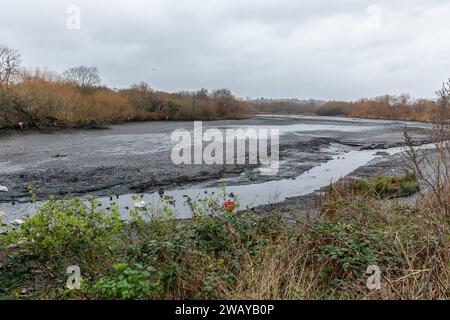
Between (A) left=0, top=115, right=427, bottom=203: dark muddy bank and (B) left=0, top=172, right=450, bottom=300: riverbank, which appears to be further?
(A) left=0, top=115, right=427, bottom=203: dark muddy bank

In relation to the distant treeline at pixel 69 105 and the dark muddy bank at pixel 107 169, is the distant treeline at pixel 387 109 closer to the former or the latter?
the distant treeline at pixel 69 105

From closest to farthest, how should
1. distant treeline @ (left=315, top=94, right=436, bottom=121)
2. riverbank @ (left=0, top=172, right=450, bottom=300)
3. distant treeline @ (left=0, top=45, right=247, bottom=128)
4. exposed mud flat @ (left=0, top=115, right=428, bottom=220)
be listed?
riverbank @ (left=0, top=172, right=450, bottom=300) < exposed mud flat @ (left=0, top=115, right=428, bottom=220) < distant treeline @ (left=0, top=45, right=247, bottom=128) < distant treeline @ (left=315, top=94, right=436, bottom=121)

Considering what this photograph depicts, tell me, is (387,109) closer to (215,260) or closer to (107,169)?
(107,169)

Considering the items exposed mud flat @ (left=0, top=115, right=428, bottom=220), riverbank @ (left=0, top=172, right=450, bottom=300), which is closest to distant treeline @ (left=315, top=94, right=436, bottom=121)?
exposed mud flat @ (left=0, top=115, right=428, bottom=220)

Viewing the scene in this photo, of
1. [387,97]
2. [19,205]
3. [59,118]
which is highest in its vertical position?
[387,97]

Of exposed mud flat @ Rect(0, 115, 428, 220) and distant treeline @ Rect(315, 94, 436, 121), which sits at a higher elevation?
distant treeline @ Rect(315, 94, 436, 121)

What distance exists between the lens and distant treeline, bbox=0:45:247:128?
30.3 meters

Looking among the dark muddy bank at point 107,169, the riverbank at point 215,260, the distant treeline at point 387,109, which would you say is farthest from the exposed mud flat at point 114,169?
the distant treeline at point 387,109

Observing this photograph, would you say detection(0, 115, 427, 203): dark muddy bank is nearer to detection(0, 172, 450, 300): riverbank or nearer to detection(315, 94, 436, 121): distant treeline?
detection(0, 172, 450, 300): riverbank

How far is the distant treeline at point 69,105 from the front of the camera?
3031 centimetres
